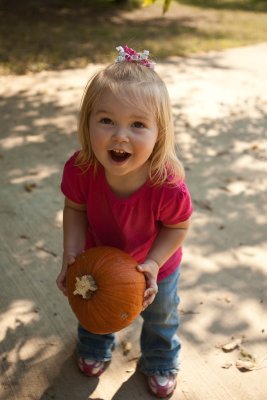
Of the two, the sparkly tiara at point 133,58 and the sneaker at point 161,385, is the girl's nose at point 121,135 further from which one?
the sneaker at point 161,385

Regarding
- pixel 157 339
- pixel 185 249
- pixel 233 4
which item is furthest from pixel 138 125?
pixel 233 4

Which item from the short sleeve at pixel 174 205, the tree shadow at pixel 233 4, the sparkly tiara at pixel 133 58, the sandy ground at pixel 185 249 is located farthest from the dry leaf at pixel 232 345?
the tree shadow at pixel 233 4

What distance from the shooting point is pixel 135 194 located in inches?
80.4

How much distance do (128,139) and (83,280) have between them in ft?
1.76

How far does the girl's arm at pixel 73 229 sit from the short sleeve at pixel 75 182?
0.05m

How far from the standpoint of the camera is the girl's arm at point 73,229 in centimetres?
220

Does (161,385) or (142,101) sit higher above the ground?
(142,101)

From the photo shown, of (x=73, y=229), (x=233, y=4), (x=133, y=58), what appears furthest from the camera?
(x=233, y=4)

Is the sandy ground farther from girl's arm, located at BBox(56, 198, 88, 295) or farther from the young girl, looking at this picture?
girl's arm, located at BBox(56, 198, 88, 295)

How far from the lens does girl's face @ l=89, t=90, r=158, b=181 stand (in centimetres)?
183

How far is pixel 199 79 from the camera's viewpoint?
22.9 ft

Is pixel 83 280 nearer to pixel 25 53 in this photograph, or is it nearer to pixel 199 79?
pixel 199 79

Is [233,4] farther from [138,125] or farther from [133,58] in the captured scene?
[138,125]

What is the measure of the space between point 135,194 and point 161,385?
0.95 meters
